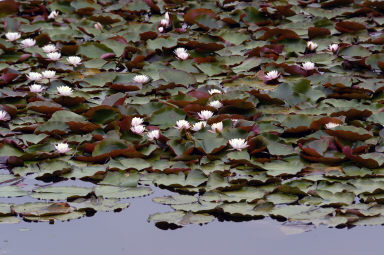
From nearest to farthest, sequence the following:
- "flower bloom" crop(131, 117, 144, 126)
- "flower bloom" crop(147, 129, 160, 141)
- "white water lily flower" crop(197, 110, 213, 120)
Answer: "flower bloom" crop(147, 129, 160, 141)
"flower bloom" crop(131, 117, 144, 126)
"white water lily flower" crop(197, 110, 213, 120)

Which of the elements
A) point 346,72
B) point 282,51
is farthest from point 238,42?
point 346,72

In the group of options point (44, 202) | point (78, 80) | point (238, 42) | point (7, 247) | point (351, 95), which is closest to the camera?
point (7, 247)

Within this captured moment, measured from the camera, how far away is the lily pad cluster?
423 centimetres

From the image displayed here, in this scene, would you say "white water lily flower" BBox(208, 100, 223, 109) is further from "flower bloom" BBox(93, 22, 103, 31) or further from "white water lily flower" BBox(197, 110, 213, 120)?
"flower bloom" BBox(93, 22, 103, 31)

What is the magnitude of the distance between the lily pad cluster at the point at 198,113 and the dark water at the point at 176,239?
63mm

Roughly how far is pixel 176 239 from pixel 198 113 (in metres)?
1.31

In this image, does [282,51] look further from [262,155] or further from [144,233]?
[144,233]

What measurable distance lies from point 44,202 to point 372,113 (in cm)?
220

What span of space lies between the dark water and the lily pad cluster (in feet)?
0.21

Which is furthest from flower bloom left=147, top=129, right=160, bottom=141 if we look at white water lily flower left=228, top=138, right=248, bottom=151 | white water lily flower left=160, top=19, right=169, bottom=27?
white water lily flower left=160, top=19, right=169, bottom=27

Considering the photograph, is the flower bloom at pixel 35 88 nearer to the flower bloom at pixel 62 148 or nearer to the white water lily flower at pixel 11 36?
the flower bloom at pixel 62 148

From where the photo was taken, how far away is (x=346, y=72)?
19.5 feet

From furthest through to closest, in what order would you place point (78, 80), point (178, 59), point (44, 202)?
1. point (178, 59)
2. point (78, 80)
3. point (44, 202)

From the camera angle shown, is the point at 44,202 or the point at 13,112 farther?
the point at 13,112
